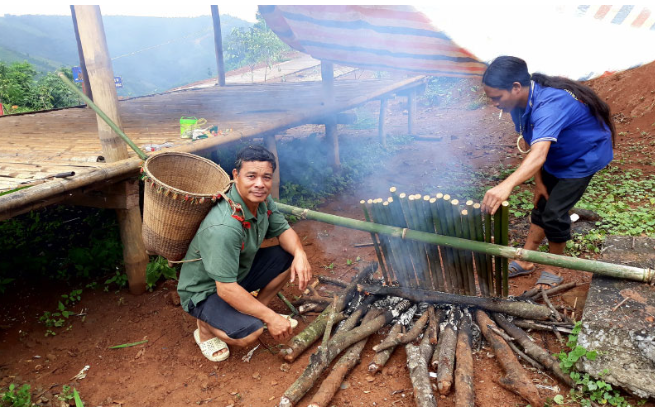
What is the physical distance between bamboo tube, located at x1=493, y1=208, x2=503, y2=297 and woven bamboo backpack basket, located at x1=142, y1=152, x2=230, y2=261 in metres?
1.93

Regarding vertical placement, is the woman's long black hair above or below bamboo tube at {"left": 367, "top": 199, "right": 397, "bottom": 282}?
above

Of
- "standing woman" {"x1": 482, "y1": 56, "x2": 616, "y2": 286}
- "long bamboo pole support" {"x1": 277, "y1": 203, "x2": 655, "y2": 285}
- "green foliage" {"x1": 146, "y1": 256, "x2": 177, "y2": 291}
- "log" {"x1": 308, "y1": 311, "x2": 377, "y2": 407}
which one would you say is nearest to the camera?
"log" {"x1": 308, "y1": 311, "x2": 377, "y2": 407}

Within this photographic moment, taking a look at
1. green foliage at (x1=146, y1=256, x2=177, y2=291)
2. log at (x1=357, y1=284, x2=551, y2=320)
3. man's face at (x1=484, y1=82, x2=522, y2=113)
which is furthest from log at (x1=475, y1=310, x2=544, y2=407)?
green foliage at (x1=146, y1=256, x2=177, y2=291)

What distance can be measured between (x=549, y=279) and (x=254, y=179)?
9.34 feet

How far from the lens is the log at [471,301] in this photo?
318cm

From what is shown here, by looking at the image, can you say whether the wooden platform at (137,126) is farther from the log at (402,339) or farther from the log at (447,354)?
the log at (447,354)

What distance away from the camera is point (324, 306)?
3807mm

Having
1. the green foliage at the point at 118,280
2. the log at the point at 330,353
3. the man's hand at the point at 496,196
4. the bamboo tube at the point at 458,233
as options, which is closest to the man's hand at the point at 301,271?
the log at the point at 330,353

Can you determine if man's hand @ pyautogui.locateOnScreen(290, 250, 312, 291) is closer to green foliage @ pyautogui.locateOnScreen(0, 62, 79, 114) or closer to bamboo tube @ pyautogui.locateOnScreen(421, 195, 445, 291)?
bamboo tube @ pyautogui.locateOnScreen(421, 195, 445, 291)

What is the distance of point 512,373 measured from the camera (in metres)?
2.70

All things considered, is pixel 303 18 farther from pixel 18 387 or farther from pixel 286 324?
pixel 18 387

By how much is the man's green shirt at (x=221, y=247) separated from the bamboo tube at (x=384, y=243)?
791 millimetres

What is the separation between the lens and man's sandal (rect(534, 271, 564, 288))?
3826mm

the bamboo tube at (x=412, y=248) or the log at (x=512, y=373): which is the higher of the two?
the bamboo tube at (x=412, y=248)
